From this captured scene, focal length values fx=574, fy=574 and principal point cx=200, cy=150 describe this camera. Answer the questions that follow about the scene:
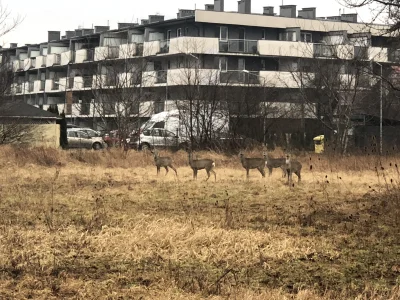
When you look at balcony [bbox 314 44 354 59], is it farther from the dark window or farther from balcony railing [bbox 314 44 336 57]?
the dark window

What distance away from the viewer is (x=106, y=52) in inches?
2048

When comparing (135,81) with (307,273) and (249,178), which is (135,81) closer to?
(249,178)

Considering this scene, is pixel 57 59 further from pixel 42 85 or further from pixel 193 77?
pixel 193 77

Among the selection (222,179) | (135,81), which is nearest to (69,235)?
(222,179)

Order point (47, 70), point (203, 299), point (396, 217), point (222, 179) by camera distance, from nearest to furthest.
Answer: point (203, 299) → point (396, 217) → point (222, 179) → point (47, 70)

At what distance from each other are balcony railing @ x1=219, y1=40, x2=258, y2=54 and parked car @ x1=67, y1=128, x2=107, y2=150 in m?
14.7

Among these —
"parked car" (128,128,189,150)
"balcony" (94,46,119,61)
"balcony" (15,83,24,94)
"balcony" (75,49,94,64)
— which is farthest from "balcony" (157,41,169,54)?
"parked car" (128,128,189,150)

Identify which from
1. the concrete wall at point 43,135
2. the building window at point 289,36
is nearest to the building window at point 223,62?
the building window at point 289,36

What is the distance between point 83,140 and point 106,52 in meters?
13.1

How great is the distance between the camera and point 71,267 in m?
6.46

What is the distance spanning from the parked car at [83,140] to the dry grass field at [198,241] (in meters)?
25.9

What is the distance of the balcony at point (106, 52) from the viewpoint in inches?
1861

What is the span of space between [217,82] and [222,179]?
18957mm

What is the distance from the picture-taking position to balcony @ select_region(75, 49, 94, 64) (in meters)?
59.9
